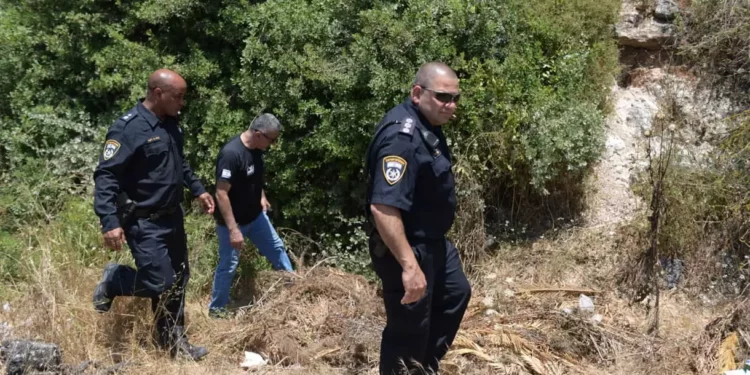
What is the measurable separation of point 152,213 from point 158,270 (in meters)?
0.36

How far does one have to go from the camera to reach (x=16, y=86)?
7.73 metres

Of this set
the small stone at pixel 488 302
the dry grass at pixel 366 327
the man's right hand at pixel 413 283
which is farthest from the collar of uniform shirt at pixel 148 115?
the small stone at pixel 488 302

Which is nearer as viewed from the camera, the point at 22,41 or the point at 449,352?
the point at 449,352

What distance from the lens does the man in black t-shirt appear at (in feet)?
17.0

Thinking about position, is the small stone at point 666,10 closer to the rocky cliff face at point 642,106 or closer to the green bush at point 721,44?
the rocky cliff face at point 642,106

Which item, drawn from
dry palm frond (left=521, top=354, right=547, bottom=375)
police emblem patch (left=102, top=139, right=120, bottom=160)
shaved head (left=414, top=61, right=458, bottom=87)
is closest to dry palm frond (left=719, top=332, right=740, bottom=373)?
dry palm frond (left=521, top=354, right=547, bottom=375)

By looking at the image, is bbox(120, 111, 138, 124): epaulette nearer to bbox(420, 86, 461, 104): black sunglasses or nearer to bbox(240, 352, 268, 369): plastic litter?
bbox(240, 352, 268, 369): plastic litter


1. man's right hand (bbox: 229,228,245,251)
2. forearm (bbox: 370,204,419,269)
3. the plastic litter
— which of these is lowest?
the plastic litter

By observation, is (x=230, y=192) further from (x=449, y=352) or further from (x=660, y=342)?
(x=660, y=342)

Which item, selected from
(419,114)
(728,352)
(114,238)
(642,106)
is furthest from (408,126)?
(642,106)

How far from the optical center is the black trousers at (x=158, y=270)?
4594mm

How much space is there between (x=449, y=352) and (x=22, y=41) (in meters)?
5.94

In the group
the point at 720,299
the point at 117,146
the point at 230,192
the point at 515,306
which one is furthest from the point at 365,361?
the point at 720,299

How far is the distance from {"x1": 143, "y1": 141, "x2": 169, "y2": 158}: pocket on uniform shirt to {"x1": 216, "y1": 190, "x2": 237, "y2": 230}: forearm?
0.67 m
